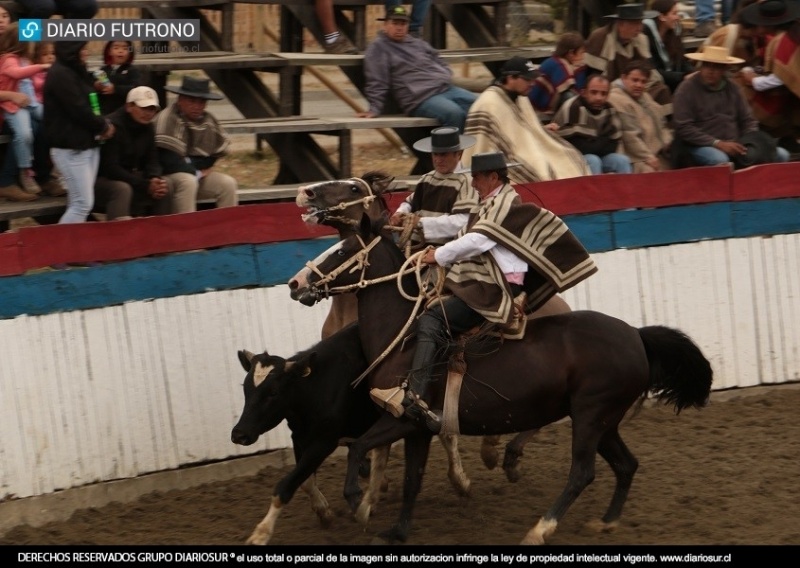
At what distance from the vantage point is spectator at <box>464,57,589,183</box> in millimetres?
11195

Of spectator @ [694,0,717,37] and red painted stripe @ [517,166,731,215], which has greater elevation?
spectator @ [694,0,717,37]

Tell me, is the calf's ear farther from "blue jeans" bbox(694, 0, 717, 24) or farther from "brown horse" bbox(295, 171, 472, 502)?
"blue jeans" bbox(694, 0, 717, 24)

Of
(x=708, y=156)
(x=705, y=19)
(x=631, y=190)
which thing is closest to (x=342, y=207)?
(x=631, y=190)

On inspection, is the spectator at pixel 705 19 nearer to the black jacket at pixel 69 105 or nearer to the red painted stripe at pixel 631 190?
the red painted stripe at pixel 631 190

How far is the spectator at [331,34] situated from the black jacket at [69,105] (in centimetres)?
415

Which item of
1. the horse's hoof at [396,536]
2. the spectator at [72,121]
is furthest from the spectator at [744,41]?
the horse's hoof at [396,536]

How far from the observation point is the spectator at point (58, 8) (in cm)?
1092

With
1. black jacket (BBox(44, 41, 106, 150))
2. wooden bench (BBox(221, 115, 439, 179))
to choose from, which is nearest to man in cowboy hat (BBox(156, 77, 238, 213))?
black jacket (BBox(44, 41, 106, 150))

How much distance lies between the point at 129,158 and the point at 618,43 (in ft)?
17.6

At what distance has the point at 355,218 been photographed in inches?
331

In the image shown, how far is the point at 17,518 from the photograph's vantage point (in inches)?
323

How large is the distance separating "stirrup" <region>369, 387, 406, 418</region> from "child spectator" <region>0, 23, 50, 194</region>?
155 inches

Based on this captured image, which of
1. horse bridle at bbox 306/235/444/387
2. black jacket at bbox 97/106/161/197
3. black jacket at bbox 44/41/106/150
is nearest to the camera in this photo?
horse bridle at bbox 306/235/444/387

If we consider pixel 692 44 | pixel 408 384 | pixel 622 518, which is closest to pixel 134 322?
pixel 408 384
